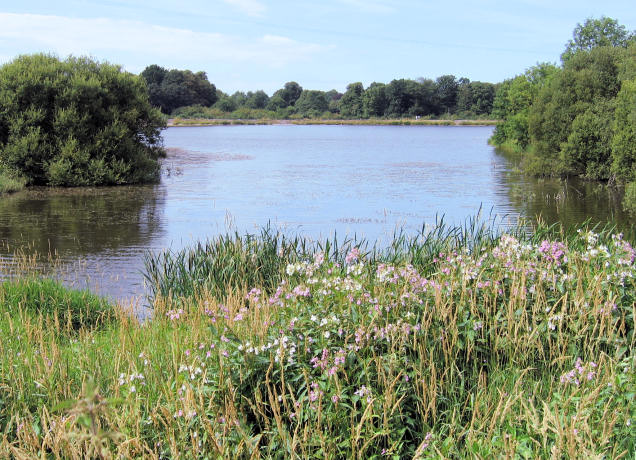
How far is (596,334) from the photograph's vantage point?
501cm

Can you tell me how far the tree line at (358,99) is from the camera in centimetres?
12175

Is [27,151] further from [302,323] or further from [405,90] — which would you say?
[405,90]

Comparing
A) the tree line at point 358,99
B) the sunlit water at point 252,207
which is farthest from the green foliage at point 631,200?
the tree line at point 358,99

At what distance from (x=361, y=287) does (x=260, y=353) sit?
3.33 ft

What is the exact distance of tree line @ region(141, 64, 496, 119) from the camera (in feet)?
399

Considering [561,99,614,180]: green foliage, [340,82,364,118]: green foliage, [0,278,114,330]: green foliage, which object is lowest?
[0,278,114,330]: green foliage

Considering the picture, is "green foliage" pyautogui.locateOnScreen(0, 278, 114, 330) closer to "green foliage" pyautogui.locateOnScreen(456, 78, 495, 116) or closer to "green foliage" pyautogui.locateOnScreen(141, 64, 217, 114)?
"green foliage" pyautogui.locateOnScreen(141, 64, 217, 114)

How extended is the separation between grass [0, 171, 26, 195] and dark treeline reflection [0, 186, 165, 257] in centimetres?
49

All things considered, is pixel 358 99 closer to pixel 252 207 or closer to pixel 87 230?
pixel 252 207

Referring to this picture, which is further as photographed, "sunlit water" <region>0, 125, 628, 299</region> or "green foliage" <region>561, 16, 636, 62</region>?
"green foliage" <region>561, 16, 636, 62</region>

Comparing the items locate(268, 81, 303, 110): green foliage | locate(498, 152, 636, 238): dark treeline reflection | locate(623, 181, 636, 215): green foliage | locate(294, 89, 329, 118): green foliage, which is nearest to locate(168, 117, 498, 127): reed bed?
locate(294, 89, 329, 118): green foliage

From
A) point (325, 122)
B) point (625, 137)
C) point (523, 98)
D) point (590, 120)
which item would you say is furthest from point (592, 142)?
point (325, 122)

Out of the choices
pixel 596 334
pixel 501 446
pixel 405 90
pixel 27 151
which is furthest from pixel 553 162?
pixel 405 90

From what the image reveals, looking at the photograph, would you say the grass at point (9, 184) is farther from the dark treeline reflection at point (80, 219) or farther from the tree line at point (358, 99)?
the tree line at point (358, 99)
